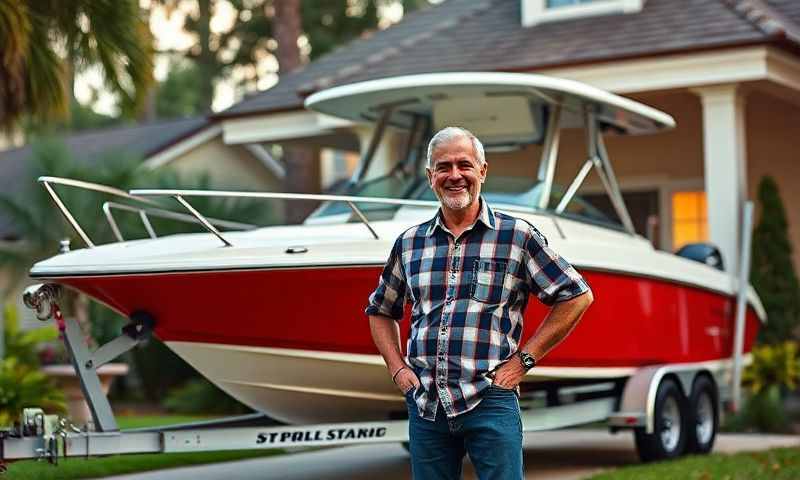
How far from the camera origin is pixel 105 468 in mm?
9250

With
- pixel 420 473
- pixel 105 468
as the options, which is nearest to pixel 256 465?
pixel 105 468

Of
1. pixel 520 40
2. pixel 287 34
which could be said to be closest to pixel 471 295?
pixel 520 40

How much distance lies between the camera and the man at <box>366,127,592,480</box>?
454cm

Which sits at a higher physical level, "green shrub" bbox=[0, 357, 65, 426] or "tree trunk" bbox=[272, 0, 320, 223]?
"tree trunk" bbox=[272, 0, 320, 223]

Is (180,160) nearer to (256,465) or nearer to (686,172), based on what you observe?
(686,172)

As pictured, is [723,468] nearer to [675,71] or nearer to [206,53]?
[675,71]

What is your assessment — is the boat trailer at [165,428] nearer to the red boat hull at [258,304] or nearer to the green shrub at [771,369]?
the red boat hull at [258,304]

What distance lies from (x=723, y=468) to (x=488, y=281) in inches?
192

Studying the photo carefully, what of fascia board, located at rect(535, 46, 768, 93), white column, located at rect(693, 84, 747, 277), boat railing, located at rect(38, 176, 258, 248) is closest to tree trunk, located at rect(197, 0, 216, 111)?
fascia board, located at rect(535, 46, 768, 93)

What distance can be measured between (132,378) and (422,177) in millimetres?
10602

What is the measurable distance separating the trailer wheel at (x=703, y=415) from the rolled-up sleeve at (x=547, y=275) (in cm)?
545

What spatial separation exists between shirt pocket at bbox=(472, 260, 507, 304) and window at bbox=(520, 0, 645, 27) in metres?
10.1

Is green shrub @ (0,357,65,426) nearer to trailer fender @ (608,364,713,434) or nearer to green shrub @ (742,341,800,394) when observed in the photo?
trailer fender @ (608,364,713,434)

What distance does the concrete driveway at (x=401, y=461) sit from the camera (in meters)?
9.33
